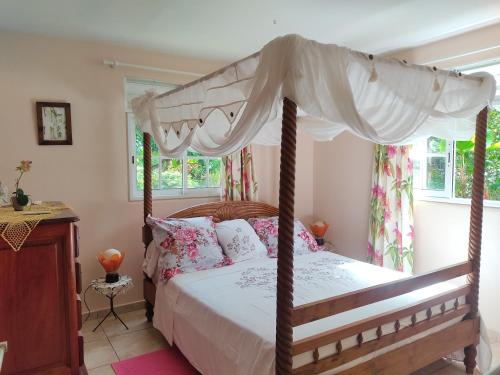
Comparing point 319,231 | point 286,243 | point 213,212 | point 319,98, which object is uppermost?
point 319,98

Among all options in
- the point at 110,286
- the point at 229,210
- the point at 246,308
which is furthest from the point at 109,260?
the point at 246,308

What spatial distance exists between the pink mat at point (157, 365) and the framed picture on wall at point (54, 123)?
5.90 feet

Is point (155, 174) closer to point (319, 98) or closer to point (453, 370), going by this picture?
point (319, 98)

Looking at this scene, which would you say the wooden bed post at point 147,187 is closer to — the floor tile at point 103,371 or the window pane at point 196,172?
the window pane at point 196,172

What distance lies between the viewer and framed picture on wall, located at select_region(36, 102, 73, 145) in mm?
2928

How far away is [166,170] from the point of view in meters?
3.58

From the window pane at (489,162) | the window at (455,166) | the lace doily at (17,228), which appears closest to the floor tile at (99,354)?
the lace doily at (17,228)

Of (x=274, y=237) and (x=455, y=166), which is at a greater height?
(x=455, y=166)

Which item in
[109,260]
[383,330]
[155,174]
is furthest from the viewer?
[155,174]

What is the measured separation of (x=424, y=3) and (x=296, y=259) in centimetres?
212

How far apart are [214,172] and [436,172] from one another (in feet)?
6.92

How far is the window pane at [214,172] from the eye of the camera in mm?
3797

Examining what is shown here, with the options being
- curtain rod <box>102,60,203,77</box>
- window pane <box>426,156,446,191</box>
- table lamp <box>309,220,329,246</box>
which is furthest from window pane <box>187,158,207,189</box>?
window pane <box>426,156,446,191</box>

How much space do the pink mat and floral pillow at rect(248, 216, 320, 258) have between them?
46.9 inches
